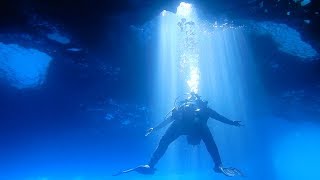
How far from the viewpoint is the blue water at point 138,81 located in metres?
8.57

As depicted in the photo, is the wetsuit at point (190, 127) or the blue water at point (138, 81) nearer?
the wetsuit at point (190, 127)

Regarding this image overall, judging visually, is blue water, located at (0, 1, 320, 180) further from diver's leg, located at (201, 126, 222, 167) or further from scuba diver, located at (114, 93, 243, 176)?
diver's leg, located at (201, 126, 222, 167)

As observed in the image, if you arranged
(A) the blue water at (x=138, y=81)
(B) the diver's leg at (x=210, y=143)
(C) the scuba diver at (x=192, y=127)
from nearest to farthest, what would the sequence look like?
(C) the scuba diver at (x=192, y=127), (B) the diver's leg at (x=210, y=143), (A) the blue water at (x=138, y=81)

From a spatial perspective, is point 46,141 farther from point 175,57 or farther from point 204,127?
point 204,127

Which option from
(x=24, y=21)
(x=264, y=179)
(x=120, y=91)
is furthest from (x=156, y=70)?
(x=264, y=179)

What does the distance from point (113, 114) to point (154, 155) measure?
9.13 metres

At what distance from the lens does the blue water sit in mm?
8570

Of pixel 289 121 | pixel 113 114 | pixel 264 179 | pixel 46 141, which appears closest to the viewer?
pixel 113 114

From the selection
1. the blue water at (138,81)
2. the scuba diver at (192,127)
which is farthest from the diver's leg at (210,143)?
the blue water at (138,81)

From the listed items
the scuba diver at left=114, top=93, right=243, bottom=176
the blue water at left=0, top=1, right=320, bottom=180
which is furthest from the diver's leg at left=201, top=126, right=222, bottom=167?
the blue water at left=0, top=1, right=320, bottom=180

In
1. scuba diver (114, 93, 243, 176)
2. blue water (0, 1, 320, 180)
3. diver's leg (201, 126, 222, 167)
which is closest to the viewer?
scuba diver (114, 93, 243, 176)

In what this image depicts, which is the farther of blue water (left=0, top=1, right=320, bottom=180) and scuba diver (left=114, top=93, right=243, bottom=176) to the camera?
blue water (left=0, top=1, right=320, bottom=180)

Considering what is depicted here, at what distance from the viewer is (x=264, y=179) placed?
158 feet

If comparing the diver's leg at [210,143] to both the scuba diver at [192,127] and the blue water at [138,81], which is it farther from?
the blue water at [138,81]
